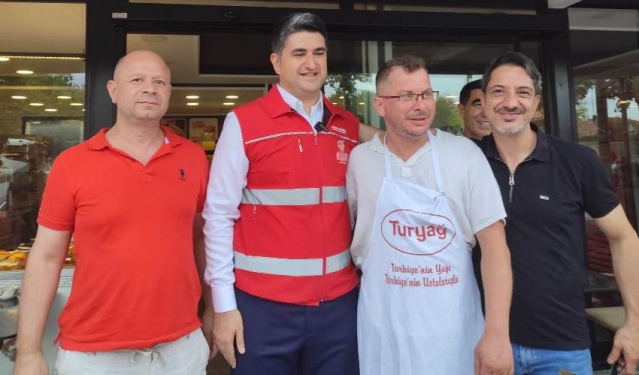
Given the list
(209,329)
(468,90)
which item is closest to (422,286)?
(209,329)

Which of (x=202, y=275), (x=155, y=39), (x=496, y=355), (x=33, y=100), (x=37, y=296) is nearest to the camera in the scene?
(x=496, y=355)

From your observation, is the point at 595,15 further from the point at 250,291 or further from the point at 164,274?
the point at 164,274

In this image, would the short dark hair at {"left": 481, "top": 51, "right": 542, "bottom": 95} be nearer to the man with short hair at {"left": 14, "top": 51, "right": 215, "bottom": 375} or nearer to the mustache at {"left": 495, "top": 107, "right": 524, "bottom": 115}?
the mustache at {"left": 495, "top": 107, "right": 524, "bottom": 115}

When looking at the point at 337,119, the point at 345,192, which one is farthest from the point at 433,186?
the point at 337,119

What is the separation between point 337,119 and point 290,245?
613mm

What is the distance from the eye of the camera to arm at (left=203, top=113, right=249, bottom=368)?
170 centimetres

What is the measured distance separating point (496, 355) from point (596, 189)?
0.72m

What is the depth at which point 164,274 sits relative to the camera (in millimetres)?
1634

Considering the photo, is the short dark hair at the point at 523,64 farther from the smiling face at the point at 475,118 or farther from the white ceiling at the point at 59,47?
the white ceiling at the point at 59,47

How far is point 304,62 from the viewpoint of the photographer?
5.93ft

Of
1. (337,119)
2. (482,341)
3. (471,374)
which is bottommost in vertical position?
(471,374)

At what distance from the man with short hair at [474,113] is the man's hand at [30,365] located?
238 cm

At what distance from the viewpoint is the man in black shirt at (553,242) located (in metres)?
1.65

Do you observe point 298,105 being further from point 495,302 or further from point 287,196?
point 495,302
